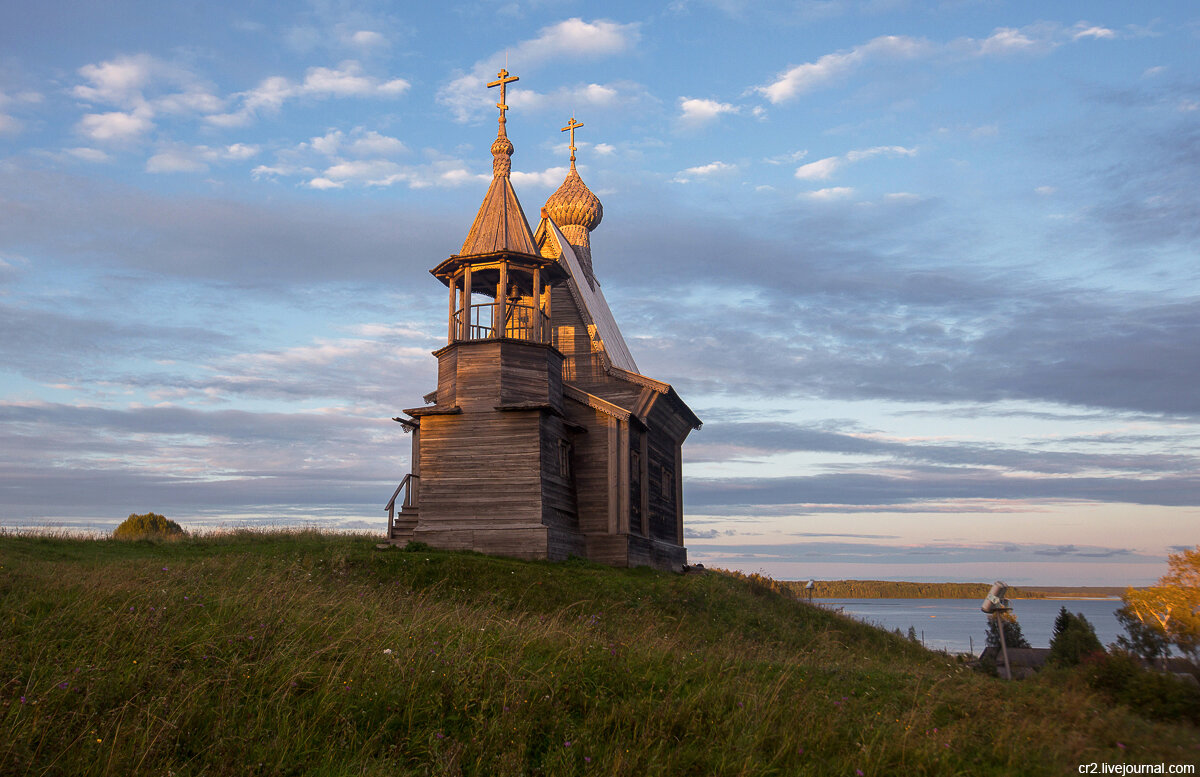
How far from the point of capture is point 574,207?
36.9 metres

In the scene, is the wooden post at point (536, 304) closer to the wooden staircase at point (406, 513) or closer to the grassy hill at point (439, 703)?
the wooden staircase at point (406, 513)

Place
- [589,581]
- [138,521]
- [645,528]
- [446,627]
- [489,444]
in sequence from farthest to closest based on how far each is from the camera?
[138,521], [645,528], [489,444], [589,581], [446,627]

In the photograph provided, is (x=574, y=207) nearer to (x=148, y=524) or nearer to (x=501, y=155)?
(x=501, y=155)

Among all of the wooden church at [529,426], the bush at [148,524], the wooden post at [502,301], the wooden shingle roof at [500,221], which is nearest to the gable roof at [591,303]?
the wooden church at [529,426]

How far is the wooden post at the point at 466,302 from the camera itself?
Answer: 25.2m

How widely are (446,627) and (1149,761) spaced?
693 cm

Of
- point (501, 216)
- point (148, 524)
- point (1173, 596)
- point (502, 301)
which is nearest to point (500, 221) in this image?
point (501, 216)

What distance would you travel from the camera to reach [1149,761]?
291 inches

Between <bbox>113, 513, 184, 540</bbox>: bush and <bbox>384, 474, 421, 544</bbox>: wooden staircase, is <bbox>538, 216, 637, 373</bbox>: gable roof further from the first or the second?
<bbox>113, 513, 184, 540</bbox>: bush

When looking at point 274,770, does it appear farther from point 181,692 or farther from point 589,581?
point 589,581

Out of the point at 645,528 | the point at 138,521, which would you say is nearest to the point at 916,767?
the point at 645,528

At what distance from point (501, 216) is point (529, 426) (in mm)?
7322

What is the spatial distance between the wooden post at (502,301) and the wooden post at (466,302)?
0.89 metres

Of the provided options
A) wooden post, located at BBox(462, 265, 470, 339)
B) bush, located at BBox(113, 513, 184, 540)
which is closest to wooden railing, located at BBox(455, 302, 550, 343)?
wooden post, located at BBox(462, 265, 470, 339)
